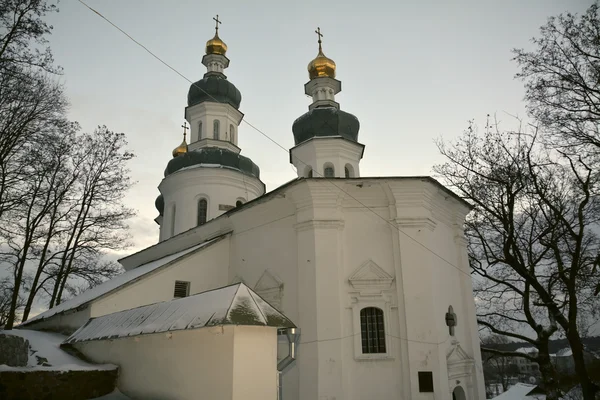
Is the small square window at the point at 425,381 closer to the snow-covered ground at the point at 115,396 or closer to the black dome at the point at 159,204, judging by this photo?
the snow-covered ground at the point at 115,396

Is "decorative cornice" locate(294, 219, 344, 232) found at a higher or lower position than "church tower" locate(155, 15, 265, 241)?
lower

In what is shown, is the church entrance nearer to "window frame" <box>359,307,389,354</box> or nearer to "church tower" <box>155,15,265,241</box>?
"window frame" <box>359,307,389,354</box>

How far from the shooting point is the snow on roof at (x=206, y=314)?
663 centimetres

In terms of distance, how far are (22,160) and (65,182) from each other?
8.89 metres

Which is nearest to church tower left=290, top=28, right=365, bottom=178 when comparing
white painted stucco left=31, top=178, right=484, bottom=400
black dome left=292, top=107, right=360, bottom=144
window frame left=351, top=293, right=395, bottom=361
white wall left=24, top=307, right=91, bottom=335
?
black dome left=292, top=107, right=360, bottom=144

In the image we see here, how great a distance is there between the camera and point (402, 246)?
39.8 ft

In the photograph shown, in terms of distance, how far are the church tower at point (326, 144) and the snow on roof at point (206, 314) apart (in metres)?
10.9

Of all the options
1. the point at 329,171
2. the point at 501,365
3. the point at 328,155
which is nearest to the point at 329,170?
the point at 329,171

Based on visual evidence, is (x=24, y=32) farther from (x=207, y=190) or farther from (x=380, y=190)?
(x=207, y=190)

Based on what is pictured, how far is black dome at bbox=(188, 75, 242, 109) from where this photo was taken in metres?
23.2

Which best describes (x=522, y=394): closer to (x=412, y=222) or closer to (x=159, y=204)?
(x=412, y=222)

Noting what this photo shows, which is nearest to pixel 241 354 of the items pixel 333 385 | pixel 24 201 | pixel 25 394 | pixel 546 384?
pixel 25 394

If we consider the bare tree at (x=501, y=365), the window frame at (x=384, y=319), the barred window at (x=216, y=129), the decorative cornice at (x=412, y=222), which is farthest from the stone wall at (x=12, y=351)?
the bare tree at (x=501, y=365)

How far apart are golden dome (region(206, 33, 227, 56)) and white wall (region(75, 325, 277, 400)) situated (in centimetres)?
1974
